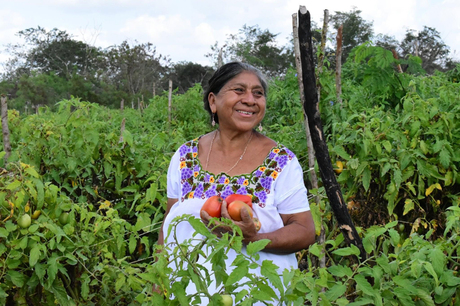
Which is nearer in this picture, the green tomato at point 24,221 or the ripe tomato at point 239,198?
the ripe tomato at point 239,198

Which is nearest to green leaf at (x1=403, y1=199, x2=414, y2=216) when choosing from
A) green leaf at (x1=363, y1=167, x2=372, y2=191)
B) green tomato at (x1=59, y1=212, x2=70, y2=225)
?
green leaf at (x1=363, y1=167, x2=372, y2=191)

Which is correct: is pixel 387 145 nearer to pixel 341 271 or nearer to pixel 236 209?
pixel 236 209

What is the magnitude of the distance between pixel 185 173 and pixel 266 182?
352 millimetres

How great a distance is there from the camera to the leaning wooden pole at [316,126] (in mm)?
1364

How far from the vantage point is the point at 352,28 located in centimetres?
3606

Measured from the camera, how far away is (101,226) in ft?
7.10

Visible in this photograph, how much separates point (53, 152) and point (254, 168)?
1.57m

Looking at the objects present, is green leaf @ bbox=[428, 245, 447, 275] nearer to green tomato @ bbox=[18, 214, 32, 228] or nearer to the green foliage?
the green foliage

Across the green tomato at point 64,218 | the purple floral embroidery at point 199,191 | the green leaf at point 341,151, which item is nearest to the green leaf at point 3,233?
the green tomato at point 64,218

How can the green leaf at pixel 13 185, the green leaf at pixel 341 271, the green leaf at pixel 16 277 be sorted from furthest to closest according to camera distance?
the green leaf at pixel 16 277, the green leaf at pixel 13 185, the green leaf at pixel 341 271

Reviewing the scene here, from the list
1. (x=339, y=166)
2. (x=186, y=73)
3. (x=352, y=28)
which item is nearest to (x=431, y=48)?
(x=352, y=28)

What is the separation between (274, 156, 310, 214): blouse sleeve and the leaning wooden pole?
373mm

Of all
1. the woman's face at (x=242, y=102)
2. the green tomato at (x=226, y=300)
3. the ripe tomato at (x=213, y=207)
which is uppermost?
the woman's face at (x=242, y=102)

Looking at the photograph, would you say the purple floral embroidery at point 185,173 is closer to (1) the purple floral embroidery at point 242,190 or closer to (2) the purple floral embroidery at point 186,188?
(2) the purple floral embroidery at point 186,188
